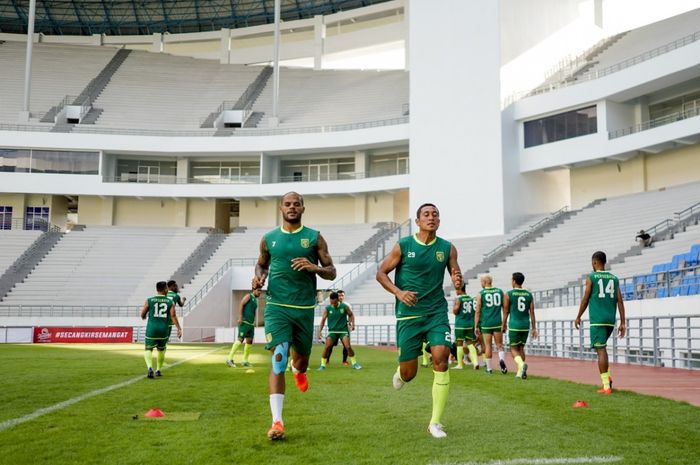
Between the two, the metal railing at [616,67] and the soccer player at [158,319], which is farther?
the metal railing at [616,67]

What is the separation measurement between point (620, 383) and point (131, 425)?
8.65 m

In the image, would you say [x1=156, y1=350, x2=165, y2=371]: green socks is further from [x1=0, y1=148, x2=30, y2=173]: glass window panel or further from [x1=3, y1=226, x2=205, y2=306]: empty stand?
[x1=0, y1=148, x2=30, y2=173]: glass window panel

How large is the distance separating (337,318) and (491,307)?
3.60 m

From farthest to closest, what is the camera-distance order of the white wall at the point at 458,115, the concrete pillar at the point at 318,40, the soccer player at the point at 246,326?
the concrete pillar at the point at 318,40, the white wall at the point at 458,115, the soccer player at the point at 246,326

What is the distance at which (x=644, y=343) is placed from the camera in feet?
64.9

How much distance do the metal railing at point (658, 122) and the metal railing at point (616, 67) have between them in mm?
3054

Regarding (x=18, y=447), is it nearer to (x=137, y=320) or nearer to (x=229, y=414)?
(x=229, y=414)

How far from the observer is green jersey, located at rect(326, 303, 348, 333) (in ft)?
53.3

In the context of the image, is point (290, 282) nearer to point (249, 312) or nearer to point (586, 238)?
point (249, 312)

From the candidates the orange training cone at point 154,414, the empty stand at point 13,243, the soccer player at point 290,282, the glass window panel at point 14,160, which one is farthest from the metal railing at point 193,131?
the soccer player at point 290,282

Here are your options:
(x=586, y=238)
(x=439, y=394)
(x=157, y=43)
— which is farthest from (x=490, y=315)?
(x=157, y=43)

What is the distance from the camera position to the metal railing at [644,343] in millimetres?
16000

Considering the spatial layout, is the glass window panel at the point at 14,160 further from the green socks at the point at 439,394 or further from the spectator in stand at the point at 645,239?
the green socks at the point at 439,394

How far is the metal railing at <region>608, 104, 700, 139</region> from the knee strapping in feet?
108
